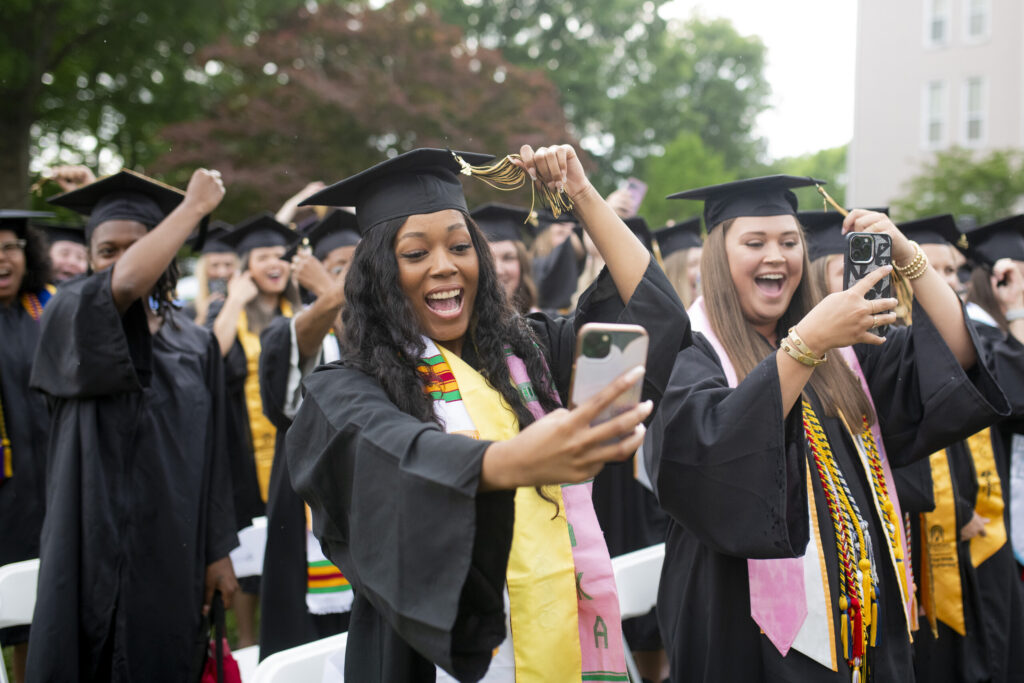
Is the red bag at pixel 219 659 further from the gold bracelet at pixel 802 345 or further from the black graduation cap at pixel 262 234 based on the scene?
the black graduation cap at pixel 262 234

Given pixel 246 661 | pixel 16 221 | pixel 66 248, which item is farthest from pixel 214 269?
pixel 246 661

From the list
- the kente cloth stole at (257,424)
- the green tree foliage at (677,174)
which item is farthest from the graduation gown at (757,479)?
the green tree foliage at (677,174)

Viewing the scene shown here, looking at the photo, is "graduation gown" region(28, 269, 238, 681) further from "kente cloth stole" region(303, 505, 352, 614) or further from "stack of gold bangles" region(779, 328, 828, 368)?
"stack of gold bangles" region(779, 328, 828, 368)

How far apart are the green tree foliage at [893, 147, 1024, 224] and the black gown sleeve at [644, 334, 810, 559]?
16698 millimetres

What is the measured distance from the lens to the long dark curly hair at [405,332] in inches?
74.4

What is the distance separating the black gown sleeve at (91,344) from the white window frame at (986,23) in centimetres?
2329

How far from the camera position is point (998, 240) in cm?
414

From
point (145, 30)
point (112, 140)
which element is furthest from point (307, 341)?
point (112, 140)

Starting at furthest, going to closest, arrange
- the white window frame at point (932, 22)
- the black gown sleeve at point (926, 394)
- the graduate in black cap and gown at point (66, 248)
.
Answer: the white window frame at point (932, 22)
the graduate in black cap and gown at point (66, 248)
the black gown sleeve at point (926, 394)

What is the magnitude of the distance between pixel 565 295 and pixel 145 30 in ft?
29.8

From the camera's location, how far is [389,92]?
10.8 meters

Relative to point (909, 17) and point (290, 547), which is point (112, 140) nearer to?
point (290, 547)

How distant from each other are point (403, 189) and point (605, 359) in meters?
0.97

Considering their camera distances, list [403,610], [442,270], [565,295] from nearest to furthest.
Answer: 1. [403,610]
2. [442,270]
3. [565,295]
